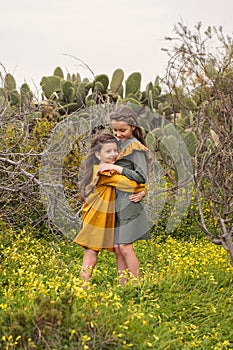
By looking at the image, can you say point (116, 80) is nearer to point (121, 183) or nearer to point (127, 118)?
point (127, 118)

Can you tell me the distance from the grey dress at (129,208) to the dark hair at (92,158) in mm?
157

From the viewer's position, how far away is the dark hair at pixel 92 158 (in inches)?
240

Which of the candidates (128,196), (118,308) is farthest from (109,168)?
(118,308)

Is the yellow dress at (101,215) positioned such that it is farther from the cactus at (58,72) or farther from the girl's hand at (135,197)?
the cactus at (58,72)

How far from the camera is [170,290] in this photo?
18.8ft

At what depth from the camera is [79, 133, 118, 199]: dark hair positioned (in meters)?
6.09

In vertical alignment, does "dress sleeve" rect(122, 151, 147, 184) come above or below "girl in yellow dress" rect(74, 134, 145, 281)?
above

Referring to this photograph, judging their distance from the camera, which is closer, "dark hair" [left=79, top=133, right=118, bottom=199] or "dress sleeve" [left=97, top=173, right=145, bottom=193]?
"dress sleeve" [left=97, top=173, right=145, bottom=193]

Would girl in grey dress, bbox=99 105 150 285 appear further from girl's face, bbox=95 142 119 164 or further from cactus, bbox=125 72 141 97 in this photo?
cactus, bbox=125 72 141 97

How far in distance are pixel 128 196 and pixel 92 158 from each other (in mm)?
498

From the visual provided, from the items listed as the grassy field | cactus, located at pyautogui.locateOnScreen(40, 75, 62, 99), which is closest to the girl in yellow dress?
the grassy field

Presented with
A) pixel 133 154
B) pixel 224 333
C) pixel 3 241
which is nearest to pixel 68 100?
pixel 3 241

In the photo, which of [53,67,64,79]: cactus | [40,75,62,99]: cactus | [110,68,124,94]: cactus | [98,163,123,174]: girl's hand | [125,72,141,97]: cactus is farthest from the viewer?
[53,67,64,79]: cactus

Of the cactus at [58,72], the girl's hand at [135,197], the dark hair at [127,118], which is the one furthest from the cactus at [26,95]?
the girl's hand at [135,197]
